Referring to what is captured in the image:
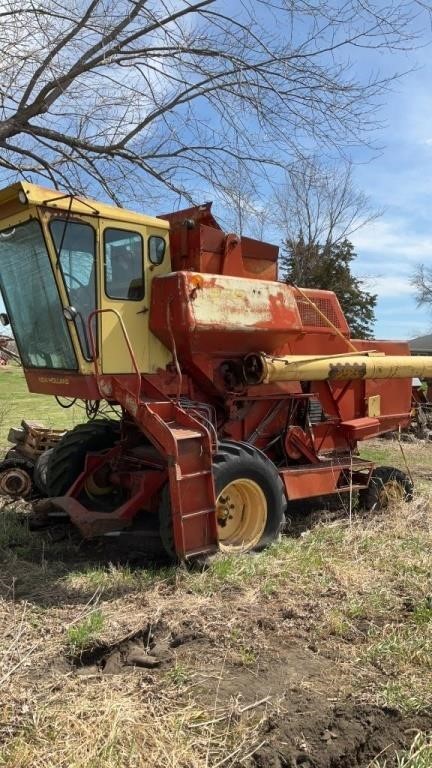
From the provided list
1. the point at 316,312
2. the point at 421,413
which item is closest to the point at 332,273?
the point at 421,413

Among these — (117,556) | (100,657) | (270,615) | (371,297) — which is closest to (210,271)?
(117,556)

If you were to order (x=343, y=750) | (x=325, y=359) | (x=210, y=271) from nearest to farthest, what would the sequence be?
(x=343, y=750), (x=210, y=271), (x=325, y=359)

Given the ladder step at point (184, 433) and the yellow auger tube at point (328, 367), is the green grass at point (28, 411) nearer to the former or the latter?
the yellow auger tube at point (328, 367)

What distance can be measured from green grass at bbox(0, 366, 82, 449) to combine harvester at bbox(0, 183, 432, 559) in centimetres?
539

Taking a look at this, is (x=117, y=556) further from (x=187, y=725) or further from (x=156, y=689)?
(x=187, y=725)

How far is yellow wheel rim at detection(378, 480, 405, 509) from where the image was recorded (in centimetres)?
732

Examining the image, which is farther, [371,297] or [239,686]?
[371,297]

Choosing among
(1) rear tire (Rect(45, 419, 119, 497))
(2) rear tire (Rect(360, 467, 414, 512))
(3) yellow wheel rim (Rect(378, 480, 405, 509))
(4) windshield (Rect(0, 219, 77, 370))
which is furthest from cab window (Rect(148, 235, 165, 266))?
(3) yellow wheel rim (Rect(378, 480, 405, 509))

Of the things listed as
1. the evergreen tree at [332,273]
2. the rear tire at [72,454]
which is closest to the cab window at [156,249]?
the rear tire at [72,454]

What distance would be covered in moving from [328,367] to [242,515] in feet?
5.51

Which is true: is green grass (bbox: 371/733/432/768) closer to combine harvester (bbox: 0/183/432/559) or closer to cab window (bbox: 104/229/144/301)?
combine harvester (bbox: 0/183/432/559)

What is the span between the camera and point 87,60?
20.7 ft

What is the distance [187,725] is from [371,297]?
32.1 metres

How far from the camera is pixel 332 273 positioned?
105 ft
